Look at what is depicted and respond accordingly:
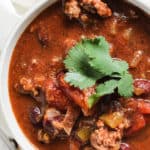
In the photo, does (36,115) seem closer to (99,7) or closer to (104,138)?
(104,138)

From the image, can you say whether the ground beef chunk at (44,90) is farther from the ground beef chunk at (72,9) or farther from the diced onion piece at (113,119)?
the ground beef chunk at (72,9)

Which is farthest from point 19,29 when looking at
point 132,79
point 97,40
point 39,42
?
point 132,79

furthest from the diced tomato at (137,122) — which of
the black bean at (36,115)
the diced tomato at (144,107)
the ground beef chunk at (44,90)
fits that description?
the black bean at (36,115)

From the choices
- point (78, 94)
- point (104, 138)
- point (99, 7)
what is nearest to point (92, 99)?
point (78, 94)

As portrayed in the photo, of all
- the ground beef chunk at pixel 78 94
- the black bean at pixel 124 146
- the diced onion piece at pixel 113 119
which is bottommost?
the black bean at pixel 124 146

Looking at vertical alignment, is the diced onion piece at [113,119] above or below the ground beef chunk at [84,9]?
below

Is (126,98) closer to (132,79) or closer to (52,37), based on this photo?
(132,79)
